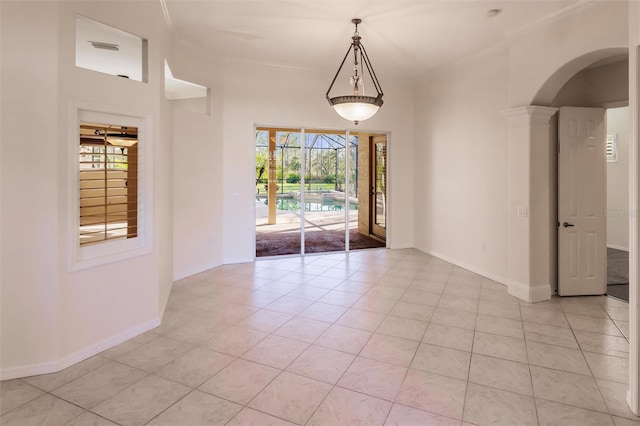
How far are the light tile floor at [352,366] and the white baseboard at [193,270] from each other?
23.9 inches

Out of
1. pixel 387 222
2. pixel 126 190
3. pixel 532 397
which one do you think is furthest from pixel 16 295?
pixel 387 222

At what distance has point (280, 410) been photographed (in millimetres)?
2326

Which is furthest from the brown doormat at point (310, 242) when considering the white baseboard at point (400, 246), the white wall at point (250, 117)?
the white wall at point (250, 117)

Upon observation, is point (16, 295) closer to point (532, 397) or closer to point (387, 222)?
point (532, 397)

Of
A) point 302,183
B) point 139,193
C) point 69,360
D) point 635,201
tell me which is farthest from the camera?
point 302,183

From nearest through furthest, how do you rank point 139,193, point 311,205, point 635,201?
point 635,201 < point 139,193 < point 311,205

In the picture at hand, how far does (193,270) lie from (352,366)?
3.54 metres

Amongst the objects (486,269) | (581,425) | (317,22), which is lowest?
(581,425)

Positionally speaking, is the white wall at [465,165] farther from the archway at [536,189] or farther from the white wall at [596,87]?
the white wall at [596,87]

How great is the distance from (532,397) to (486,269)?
3.23 meters

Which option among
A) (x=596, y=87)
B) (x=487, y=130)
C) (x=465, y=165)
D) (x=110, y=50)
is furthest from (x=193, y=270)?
(x=596, y=87)

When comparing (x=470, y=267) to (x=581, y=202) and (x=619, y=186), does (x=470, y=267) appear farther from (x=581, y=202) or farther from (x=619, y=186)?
(x=619, y=186)

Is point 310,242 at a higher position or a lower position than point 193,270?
higher

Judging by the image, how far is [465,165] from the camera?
19.4ft
